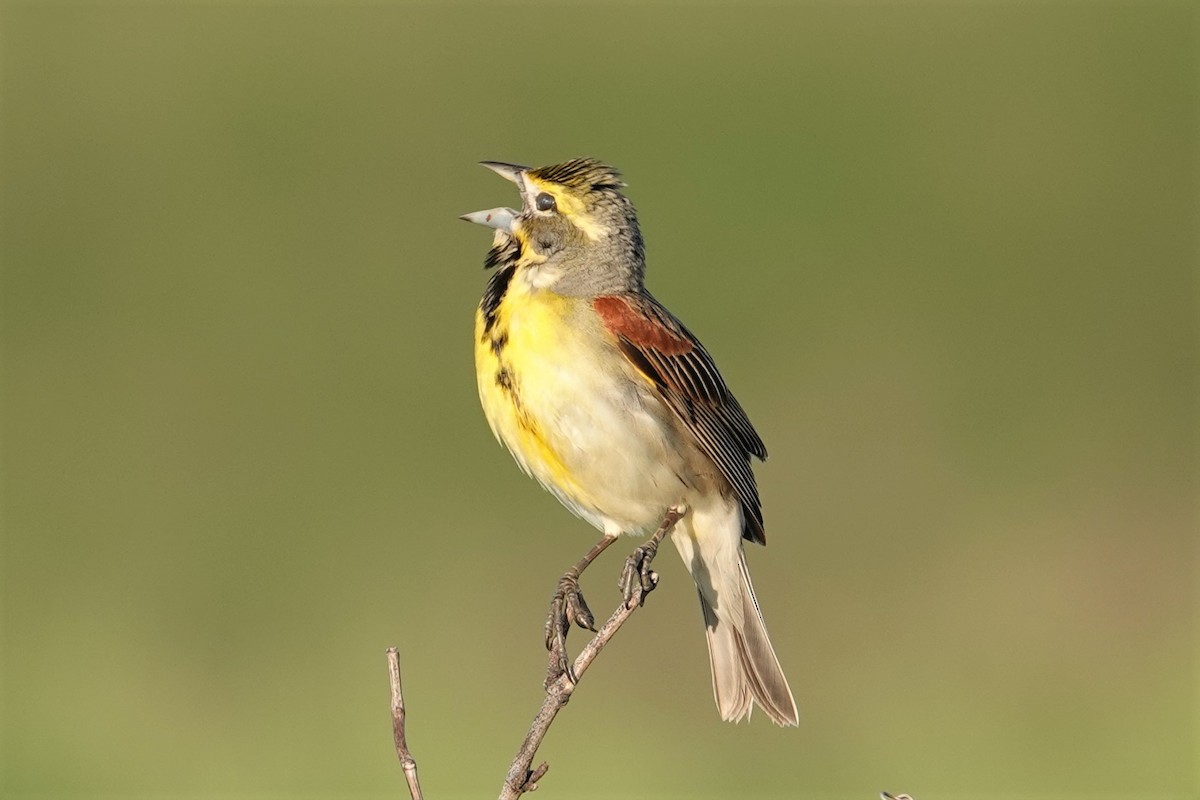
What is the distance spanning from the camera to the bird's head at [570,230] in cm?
553

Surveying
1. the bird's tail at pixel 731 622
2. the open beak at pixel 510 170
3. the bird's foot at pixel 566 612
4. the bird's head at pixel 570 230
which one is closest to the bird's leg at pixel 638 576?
the bird's foot at pixel 566 612

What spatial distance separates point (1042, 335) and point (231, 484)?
16.9ft

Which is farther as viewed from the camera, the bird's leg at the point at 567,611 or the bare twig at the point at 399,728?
the bird's leg at the point at 567,611

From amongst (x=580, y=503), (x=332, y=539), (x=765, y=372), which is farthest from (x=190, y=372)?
(x=580, y=503)

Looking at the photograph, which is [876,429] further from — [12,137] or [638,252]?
[12,137]

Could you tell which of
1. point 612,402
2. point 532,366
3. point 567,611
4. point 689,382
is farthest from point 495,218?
point 567,611

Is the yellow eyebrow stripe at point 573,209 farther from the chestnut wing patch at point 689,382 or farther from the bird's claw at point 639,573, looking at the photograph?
the bird's claw at point 639,573

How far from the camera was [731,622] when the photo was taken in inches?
235

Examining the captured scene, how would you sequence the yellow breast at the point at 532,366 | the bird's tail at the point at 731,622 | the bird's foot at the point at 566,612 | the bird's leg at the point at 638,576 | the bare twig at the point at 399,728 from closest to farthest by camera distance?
the bare twig at the point at 399,728
the bird's leg at the point at 638,576
the bird's foot at the point at 566,612
the yellow breast at the point at 532,366
the bird's tail at the point at 731,622

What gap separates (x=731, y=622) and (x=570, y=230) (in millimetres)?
1354

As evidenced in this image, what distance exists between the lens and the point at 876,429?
36.0 feet

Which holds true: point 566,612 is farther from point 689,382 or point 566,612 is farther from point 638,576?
point 689,382

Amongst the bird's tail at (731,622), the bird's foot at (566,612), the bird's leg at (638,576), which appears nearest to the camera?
the bird's leg at (638,576)

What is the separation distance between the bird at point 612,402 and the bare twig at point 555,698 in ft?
2.27
